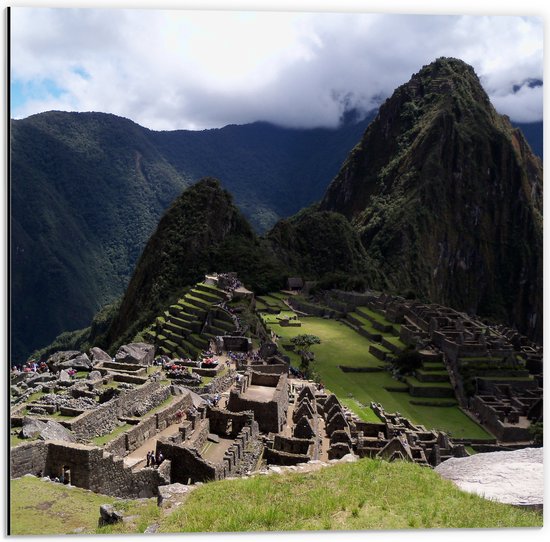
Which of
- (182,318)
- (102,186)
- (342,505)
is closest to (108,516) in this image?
(342,505)

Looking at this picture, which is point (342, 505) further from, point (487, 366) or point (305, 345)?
point (305, 345)

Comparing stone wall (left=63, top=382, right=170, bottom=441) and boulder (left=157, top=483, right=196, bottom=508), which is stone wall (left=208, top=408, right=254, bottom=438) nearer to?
stone wall (left=63, top=382, right=170, bottom=441)

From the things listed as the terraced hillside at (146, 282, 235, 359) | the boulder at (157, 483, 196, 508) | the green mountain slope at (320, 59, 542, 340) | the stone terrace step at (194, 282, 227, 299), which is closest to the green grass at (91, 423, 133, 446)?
the boulder at (157, 483, 196, 508)

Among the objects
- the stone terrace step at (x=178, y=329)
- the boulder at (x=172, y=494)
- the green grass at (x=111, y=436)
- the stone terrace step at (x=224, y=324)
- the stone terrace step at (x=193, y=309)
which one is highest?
the stone terrace step at (x=193, y=309)

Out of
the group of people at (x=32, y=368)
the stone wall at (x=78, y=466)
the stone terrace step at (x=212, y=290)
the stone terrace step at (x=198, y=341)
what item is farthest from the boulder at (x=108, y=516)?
the stone terrace step at (x=212, y=290)

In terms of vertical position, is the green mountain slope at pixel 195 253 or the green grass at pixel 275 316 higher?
the green mountain slope at pixel 195 253

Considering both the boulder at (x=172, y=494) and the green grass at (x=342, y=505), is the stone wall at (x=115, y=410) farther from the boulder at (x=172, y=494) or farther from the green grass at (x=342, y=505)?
the green grass at (x=342, y=505)

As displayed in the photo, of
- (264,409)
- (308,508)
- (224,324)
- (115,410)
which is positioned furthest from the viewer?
(224,324)
